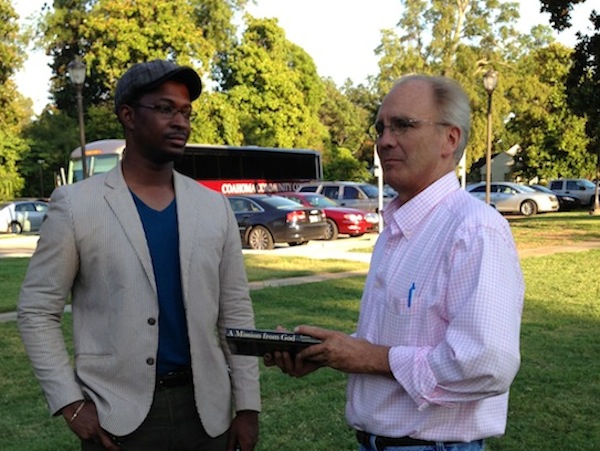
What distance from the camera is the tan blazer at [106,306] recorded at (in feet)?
7.95

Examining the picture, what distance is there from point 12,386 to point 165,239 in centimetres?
420

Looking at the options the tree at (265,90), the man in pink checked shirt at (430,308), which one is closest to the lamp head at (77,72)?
the man in pink checked shirt at (430,308)

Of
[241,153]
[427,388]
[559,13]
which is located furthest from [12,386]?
[241,153]

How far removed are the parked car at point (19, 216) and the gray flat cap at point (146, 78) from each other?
3048cm

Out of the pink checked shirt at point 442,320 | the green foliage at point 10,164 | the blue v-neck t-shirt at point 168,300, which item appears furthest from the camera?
the green foliage at point 10,164

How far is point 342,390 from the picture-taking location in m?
5.77

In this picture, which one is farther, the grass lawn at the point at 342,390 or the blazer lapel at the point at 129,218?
the grass lawn at the point at 342,390

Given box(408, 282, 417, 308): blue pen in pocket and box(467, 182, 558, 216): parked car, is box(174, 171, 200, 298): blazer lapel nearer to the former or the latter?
box(408, 282, 417, 308): blue pen in pocket

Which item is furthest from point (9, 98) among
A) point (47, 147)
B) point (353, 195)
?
point (353, 195)

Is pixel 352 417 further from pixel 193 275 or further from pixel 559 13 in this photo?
pixel 559 13

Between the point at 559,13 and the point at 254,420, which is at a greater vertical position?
the point at 559,13

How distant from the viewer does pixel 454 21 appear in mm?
42719

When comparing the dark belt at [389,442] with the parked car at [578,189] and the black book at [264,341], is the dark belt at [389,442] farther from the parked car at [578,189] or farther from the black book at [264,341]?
the parked car at [578,189]

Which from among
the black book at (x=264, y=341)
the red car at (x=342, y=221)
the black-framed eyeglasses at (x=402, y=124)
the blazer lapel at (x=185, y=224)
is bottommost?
the red car at (x=342, y=221)
